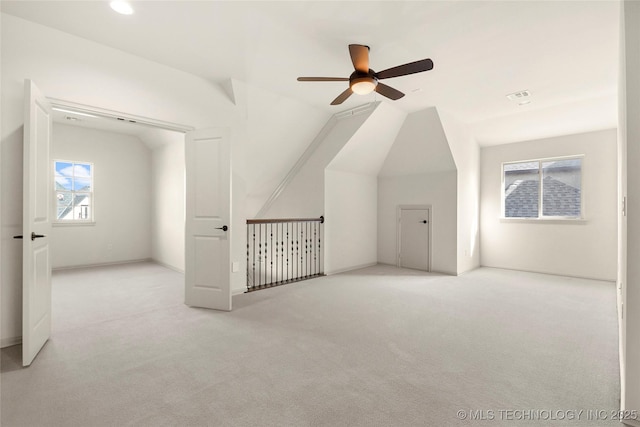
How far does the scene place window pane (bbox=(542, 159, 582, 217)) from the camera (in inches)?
209

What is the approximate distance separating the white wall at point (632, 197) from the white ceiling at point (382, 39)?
106 centimetres

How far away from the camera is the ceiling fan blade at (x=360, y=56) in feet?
7.96

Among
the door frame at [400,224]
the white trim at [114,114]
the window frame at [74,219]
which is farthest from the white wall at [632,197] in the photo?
the window frame at [74,219]

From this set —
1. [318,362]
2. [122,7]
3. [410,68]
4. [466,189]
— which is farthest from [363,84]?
[466,189]

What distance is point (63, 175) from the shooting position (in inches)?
240

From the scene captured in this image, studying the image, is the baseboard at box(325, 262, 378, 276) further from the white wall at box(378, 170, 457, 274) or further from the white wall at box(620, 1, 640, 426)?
the white wall at box(620, 1, 640, 426)

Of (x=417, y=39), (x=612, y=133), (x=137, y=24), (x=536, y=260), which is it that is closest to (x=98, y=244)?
(x=137, y=24)

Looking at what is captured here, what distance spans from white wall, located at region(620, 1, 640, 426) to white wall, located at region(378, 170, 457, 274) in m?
3.91

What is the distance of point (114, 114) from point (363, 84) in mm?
2702

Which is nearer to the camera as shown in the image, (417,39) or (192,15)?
(192,15)

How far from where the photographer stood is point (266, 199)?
657 centimetres

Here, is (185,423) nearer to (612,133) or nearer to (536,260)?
(536,260)

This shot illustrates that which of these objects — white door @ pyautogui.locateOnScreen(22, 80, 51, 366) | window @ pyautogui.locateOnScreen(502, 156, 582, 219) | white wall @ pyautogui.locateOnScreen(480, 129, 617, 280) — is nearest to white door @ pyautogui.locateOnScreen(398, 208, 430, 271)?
white wall @ pyautogui.locateOnScreen(480, 129, 617, 280)

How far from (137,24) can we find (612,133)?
705 centimetres
